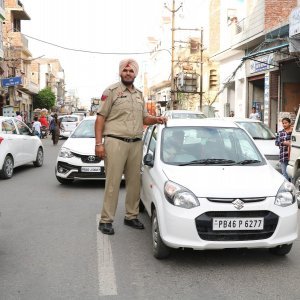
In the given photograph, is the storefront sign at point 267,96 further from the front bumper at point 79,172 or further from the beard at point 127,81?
the beard at point 127,81

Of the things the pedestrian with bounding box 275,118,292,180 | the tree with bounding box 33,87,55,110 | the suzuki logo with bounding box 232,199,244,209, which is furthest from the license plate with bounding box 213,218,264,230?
the tree with bounding box 33,87,55,110

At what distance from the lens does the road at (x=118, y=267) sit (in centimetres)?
419

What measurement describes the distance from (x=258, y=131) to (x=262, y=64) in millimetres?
10423

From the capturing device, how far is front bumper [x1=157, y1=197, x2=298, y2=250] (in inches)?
183

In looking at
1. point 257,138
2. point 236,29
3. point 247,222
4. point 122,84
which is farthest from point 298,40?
point 247,222

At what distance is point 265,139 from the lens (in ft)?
40.4

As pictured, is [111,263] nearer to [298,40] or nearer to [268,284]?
[268,284]

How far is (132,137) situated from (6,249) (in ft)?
6.68

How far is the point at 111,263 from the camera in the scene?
16.3ft

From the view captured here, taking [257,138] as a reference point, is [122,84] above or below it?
above

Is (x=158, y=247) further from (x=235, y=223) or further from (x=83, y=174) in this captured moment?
(x=83, y=174)

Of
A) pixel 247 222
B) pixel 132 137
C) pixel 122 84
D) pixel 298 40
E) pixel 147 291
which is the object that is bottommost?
pixel 147 291

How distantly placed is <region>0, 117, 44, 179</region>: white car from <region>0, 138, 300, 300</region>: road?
15.3 ft

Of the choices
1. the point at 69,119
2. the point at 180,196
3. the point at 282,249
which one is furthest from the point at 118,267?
the point at 69,119
